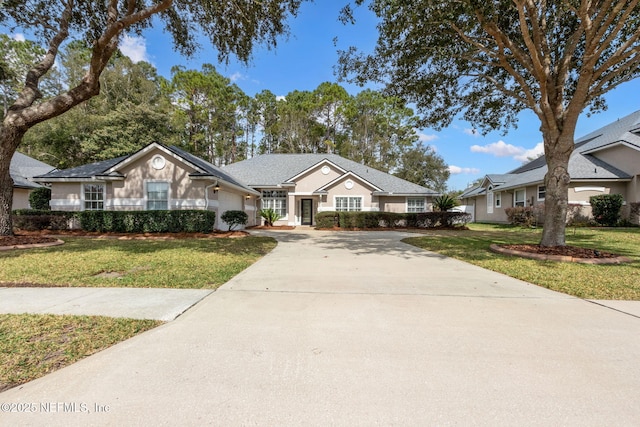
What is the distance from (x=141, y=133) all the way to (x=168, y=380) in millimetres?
30310

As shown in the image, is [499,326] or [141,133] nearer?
[499,326]

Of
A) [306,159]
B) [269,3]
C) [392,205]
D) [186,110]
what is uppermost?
[186,110]

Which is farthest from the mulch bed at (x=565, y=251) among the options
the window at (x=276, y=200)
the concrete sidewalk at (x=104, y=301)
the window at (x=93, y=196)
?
the window at (x=93, y=196)

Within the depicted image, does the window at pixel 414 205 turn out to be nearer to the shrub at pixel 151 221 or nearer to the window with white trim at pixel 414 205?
the window with white trim at pixel 414 205

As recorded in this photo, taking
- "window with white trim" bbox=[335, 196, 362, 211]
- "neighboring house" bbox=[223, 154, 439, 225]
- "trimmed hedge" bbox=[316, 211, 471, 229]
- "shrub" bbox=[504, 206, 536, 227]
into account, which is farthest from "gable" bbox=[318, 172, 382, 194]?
"shrub" bbox=[504, 206, 536, 227]

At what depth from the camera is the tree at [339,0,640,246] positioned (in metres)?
7.69

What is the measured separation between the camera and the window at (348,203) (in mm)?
21312

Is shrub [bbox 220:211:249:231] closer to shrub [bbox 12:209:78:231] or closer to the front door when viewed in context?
shrub [bbox 12:209:78:231]

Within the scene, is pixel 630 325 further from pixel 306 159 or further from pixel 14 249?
pixel 306 159

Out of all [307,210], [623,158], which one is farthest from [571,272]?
[623,158]

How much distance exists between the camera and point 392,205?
882 inches

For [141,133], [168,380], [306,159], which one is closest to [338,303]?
[168,380]

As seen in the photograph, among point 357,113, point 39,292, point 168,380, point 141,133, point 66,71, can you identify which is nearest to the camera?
point 168,380

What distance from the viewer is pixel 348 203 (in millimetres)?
21375
